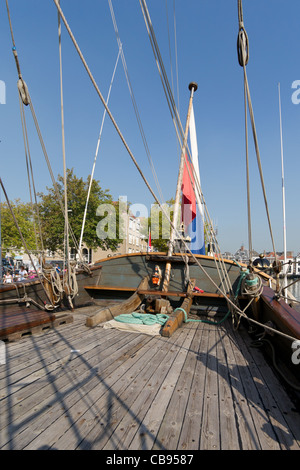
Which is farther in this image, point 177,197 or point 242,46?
point 177,197

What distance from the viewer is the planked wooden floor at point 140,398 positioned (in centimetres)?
184

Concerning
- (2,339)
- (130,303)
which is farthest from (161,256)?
(2,339)

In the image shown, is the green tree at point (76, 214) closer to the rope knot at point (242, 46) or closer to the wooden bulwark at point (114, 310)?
the wooden bulwark at point (114, 310)

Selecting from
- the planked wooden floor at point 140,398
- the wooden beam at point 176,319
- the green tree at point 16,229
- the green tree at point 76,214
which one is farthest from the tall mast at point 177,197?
the green tree at point 16,229

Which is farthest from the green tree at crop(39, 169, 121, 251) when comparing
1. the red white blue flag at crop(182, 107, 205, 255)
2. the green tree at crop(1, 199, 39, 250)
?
the red white blue flag at crop(182, 107, 205, 255)

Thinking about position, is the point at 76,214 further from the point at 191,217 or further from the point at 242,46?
the point at 242,46

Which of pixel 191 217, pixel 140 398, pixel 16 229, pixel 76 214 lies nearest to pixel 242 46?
pixel 140 398

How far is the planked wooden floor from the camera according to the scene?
1.84 m

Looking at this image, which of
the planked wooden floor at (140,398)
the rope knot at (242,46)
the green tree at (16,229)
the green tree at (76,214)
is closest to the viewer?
the planked wooden floor at (140,398)

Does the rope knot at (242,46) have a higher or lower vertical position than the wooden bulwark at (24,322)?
higher

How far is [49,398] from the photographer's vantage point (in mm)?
2340

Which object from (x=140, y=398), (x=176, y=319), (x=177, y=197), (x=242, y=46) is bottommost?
(x=140, y=398)

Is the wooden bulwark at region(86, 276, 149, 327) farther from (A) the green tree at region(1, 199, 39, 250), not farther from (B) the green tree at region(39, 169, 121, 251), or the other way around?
(A) the green tree at region(1, 199, 39, 250)

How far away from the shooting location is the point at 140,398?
237 cm
